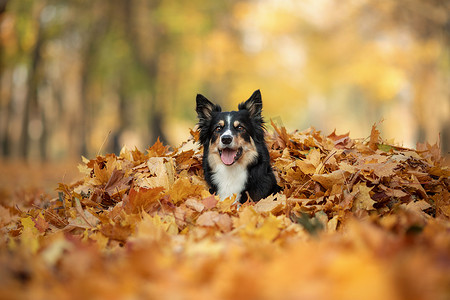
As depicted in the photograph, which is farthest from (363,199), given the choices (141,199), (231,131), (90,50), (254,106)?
(90,50)

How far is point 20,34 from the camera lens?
17891 millimetres

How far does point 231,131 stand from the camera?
170 inches

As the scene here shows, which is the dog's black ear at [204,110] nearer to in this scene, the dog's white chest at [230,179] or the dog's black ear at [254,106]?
the dog's black ear at [254,106]

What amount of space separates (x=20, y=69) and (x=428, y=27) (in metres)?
19.6

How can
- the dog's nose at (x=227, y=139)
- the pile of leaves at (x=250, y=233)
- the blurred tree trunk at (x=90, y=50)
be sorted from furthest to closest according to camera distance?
the blurred tree trunk at (x=90, y=50), the dog's nose at (x=227, y=139), the pile of leaves at (x=250, y=233)

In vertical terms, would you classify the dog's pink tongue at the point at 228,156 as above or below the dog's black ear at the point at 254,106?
below

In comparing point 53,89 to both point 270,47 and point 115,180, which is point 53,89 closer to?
point 270,47

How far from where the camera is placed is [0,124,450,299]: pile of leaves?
1.45 m

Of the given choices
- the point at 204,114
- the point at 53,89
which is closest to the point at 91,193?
the point at 204,114

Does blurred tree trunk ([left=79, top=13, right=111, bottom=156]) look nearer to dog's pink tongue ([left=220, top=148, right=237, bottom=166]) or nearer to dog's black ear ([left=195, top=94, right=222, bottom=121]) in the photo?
dog's black ear ([left=195, top=94, right=222, bottom=121])

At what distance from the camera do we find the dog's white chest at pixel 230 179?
4305 mm

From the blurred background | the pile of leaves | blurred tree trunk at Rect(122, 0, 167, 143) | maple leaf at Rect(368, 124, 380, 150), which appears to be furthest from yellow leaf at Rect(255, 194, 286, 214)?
blurred tree trunk at Rect(122, 0, 167, 143)

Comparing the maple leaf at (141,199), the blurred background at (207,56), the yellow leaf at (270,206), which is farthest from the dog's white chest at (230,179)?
the blurred background at (207,56)

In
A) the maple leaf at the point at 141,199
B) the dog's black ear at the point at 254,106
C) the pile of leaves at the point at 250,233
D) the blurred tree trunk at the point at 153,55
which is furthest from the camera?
the blurred tree trunk at the point at 153,55
